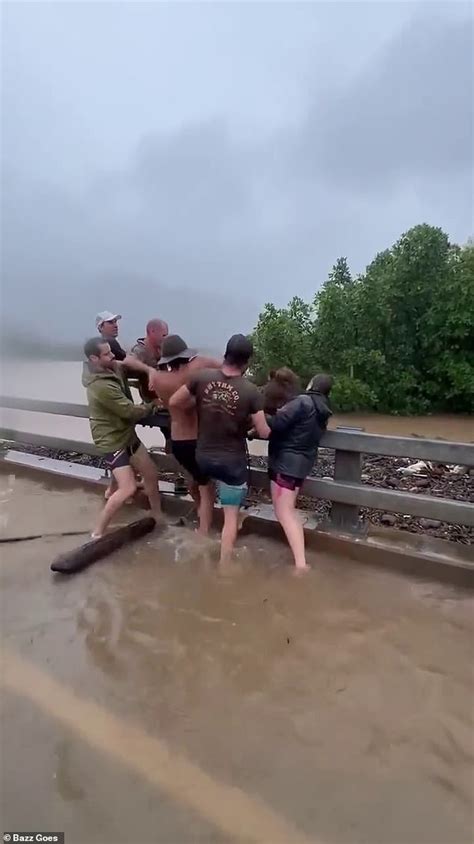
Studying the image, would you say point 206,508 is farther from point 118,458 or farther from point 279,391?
point 279,391

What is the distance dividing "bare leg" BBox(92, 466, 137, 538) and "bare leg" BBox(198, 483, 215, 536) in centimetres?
66

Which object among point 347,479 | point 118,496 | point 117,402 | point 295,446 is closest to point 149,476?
point 118,496

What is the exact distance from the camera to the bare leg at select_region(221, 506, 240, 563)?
4734mm

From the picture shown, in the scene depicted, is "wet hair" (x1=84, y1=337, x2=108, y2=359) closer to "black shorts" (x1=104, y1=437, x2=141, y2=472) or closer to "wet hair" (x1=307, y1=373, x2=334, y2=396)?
"black shorts" (x1=104, y1=437, x2=141, y2=472)

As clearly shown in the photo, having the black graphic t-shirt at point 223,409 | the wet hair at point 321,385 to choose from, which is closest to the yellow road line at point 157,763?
the black graphic t-shirt at point 223,409

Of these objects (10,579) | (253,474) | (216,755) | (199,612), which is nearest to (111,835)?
(216,755)

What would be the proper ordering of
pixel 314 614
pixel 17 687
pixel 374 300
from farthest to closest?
pixel 374 300 < pixel 314 614 < pixel 17 687

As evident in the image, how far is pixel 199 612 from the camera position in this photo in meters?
3.88

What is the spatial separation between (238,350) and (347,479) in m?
1.54

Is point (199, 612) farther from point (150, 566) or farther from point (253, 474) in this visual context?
point (253, 474)

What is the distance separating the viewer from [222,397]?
4.57 metres

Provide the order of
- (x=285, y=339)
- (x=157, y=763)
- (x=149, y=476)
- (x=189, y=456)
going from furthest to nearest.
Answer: (x=285, y=339)
(x=149, y=476)
(x=189, y=456)
(x=157, y=763)

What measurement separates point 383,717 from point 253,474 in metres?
2.81

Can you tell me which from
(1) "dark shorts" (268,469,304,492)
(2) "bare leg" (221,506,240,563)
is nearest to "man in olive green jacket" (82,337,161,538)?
(2) "bare leg" (221,506,240,563)
